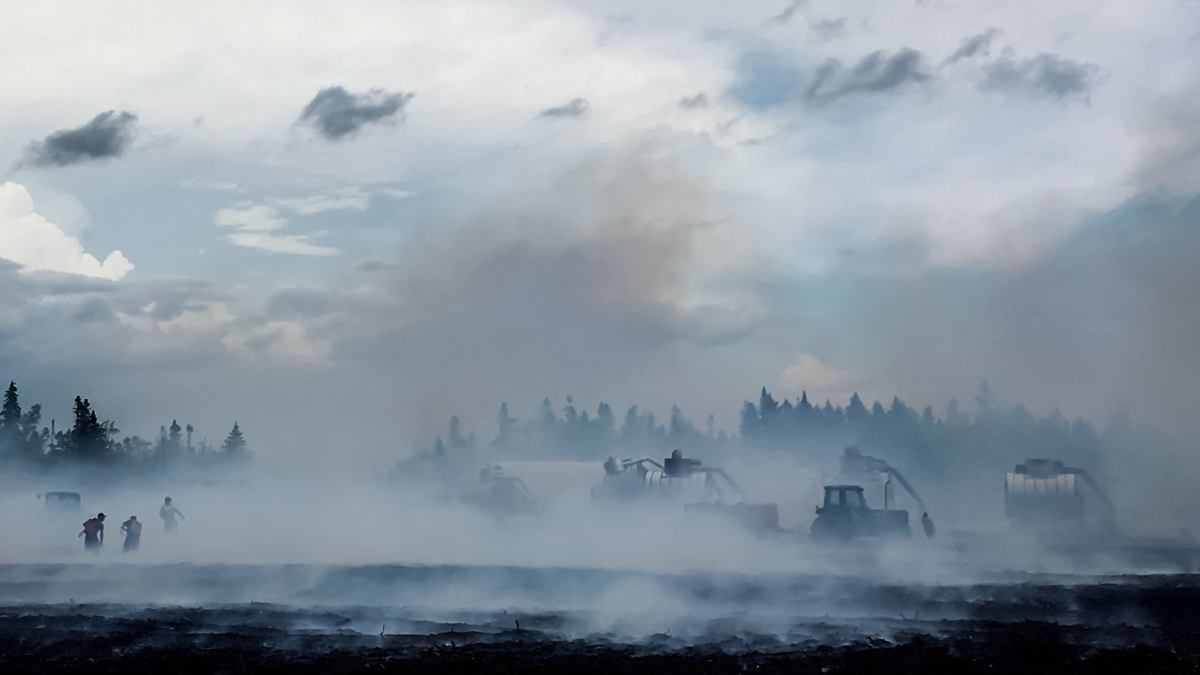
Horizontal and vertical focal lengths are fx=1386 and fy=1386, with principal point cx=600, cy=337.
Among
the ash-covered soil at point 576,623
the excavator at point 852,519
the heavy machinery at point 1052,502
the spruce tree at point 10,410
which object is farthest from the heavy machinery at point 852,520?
the spruce tree at point 10,410

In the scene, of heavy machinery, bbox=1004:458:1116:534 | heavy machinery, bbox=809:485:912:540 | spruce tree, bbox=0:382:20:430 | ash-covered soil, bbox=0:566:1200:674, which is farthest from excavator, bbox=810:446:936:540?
spruce tree, bbox=0:382:20:430

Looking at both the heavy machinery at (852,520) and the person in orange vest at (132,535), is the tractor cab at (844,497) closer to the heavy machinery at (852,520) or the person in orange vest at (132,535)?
the heavy machinery at (852,520)

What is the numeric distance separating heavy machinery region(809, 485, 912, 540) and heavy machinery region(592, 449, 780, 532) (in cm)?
252

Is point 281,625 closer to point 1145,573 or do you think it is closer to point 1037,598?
point 1037,598

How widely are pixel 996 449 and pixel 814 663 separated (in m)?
154

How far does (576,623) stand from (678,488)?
31475 millimetres

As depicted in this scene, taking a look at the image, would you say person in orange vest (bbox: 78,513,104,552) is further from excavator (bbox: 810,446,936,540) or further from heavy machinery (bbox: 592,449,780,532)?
excavator (bbox: 810,446,936,540)

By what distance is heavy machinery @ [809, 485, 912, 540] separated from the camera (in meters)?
56.5

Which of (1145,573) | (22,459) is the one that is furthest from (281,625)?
(22,459)

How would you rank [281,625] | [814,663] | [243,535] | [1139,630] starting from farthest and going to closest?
[243,535], [281,625], [1139,630], [814,663]

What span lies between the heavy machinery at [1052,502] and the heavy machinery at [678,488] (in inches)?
560

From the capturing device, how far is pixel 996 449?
568ft

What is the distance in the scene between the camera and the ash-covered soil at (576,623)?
89.5 ft

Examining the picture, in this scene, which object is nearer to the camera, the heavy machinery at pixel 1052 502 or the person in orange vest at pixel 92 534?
the person in orange vest at pixel 92 534
